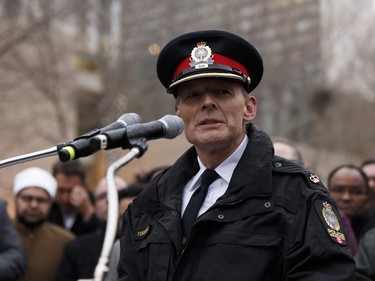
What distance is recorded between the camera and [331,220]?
104 inches

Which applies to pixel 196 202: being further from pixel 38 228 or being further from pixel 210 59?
pixel 38 228

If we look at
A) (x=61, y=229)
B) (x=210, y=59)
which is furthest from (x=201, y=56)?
(x=61, y=229)

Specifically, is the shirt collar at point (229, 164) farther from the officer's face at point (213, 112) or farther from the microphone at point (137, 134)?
the microphone at point (137, 134)

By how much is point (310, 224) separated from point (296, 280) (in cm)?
21

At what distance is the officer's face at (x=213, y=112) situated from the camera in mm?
2885

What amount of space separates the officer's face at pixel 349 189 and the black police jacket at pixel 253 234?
10.1 feet

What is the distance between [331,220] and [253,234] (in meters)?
0.30

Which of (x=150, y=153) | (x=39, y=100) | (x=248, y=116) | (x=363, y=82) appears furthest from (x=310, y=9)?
(x=248, y=116)

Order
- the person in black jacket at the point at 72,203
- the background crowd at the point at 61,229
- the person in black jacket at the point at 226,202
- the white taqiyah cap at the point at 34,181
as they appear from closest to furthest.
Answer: the person in black jacket at the point at 226,202 < the background crowd at the point at 61,229 < the white taqiyah cap at the point at 34,181 < the person in black jacket at the point at 72,203

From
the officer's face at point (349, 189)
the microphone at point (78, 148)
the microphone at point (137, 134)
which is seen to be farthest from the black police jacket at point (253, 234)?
the officer's face at point (349, 189)

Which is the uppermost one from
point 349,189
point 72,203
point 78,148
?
point 72,203

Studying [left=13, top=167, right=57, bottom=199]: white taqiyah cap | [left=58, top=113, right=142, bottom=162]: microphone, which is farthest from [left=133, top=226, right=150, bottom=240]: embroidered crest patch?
[left=13, top=167, right=57, bottom=199]: white taqiyah cap

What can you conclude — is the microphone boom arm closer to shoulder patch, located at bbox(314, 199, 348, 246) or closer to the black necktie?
the black necktie

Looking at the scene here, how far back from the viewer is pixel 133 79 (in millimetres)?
16156
